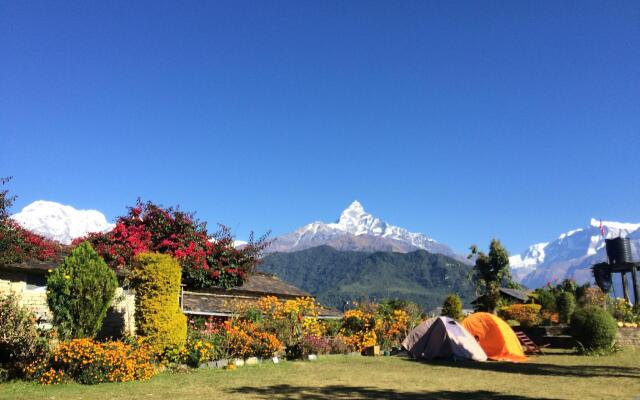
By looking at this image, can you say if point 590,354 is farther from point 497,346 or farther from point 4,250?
point 4,250

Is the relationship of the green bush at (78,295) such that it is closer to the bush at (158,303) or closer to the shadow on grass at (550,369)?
the bush at (158,303)

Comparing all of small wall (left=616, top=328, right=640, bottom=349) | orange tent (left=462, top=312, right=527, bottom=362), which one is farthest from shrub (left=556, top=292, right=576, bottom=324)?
orange tent (left=462, top=312, right=527, bottom=362)

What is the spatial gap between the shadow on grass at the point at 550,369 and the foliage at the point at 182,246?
1023cm

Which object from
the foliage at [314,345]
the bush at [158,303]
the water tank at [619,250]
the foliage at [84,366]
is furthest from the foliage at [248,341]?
the water tank at [619,250]

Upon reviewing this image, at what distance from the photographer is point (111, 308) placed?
57.0 feet

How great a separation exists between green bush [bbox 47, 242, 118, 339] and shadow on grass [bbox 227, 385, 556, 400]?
198 inches

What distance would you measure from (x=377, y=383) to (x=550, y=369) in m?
7.13

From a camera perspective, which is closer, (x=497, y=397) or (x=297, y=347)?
(x=497, y=397)

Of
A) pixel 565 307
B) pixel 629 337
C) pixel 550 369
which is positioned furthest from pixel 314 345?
pixel 565 307

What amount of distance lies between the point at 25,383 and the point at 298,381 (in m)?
6.52

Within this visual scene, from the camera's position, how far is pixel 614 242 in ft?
141

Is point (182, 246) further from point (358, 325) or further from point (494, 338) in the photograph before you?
point (494, 338)

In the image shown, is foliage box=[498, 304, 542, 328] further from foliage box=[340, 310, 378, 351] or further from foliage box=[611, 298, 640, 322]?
foliage box=[340, 310, 378, 351]

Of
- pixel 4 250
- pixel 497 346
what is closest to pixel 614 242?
pixel 497 346
